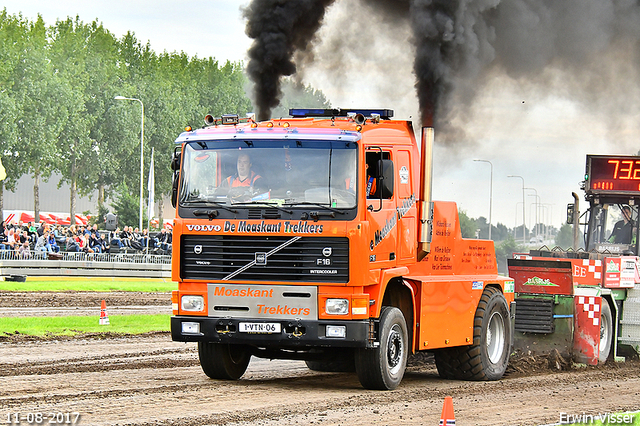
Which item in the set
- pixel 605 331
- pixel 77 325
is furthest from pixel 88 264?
pixel 605 331

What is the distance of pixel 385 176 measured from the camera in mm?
10648

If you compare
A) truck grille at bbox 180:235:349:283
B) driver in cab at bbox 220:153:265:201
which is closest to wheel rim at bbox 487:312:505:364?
truck grille at bbox 180:235:349:283

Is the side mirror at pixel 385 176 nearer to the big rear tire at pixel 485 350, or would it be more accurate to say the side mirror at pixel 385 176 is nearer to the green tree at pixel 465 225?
the green tree at pixel 465 225

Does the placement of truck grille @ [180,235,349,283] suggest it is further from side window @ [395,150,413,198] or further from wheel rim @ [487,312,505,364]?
wheel rim @ [487,312,505,364]

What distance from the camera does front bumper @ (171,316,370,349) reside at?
10398mm

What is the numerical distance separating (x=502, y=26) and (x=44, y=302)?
46.5ft

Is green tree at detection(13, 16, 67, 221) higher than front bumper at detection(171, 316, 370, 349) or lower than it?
higher

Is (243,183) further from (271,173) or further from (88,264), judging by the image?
(88,264)

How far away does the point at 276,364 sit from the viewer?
579 inches

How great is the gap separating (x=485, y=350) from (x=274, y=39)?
20.6 feet

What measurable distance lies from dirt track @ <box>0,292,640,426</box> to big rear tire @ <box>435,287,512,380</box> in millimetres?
252

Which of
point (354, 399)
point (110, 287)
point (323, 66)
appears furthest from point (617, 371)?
point (110, 287)

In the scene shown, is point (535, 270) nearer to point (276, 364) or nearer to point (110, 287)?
point (276, 364)

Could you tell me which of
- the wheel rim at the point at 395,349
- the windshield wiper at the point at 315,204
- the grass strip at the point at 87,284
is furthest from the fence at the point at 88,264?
the windshield wiper at the point at 315,204
